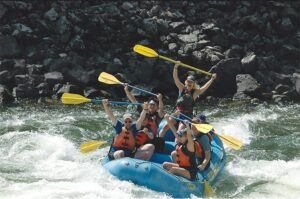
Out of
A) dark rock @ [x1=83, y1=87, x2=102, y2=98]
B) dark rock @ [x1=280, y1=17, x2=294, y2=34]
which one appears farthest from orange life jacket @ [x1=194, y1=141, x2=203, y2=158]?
dark rock @ [x1=280, y1=17, x2=294, y2=34]

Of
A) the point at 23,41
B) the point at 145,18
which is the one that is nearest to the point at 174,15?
the point at 145,18

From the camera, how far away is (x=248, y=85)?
1653 centimetres

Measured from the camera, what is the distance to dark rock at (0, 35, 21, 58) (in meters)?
16.8

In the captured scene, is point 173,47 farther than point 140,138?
Yes

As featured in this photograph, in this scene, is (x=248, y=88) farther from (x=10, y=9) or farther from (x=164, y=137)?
(x=10, y=9)

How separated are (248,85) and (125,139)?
8219mm

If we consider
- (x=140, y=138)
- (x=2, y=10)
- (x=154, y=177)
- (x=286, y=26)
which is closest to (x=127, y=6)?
(x=2, y=10)

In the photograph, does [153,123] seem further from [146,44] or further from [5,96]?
[146,44]

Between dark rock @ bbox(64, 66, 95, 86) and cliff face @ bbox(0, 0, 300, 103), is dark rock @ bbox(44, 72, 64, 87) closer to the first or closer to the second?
cliff face @ bbox(0, 0, 300, 103)

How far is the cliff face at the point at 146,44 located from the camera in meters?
16.3

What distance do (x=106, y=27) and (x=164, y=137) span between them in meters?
8.46

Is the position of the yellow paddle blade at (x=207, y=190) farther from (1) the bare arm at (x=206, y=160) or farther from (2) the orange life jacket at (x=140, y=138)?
(2) the orange life jacket at (x=140, y=138)

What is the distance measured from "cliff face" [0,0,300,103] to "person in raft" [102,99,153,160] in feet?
21.9

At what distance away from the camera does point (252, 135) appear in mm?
13195
